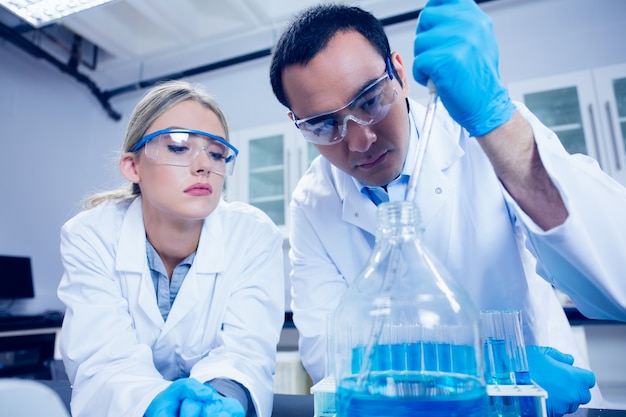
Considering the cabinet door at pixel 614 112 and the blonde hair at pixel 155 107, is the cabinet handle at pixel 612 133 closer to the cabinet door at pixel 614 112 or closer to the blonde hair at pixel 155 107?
the cabinet door at pixel 614 112

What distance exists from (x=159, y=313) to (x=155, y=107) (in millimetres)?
622

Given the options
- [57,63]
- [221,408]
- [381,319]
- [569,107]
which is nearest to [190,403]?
[221,408]

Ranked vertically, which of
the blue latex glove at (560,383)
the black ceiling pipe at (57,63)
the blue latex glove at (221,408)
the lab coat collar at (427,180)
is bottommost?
the blue latex glove at (221,408)

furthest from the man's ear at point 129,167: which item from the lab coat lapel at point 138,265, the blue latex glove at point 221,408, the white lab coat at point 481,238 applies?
the blue latex glove at point 221,408

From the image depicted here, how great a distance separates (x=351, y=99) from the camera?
943 millimetres

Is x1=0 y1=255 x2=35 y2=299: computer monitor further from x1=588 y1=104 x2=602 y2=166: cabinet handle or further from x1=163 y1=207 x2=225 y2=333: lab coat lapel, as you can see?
x1=588 y1=104 x2=602 y2=166: cabinet handle

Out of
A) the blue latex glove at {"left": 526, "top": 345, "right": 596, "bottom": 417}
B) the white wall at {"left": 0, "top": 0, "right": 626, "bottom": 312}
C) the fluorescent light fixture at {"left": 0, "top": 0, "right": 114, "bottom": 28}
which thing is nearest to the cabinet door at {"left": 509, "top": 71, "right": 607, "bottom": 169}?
the white wall at {"left": 0, "top": 0, "right": 626, "bottom": 312}

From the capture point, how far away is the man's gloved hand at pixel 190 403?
0.73m

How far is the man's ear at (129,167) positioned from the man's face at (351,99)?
0.61m

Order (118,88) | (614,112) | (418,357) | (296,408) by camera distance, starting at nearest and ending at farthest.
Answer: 1. (418,357)
2. (296,408)
3. (614,112)
4. (118,88)

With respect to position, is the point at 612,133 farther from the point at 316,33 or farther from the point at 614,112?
the point at 316,33

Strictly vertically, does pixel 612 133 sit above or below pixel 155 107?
above

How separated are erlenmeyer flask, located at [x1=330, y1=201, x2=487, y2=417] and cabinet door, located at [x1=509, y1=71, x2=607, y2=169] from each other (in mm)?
2420

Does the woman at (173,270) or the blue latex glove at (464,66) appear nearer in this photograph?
the blue latex glove at (464,66)
